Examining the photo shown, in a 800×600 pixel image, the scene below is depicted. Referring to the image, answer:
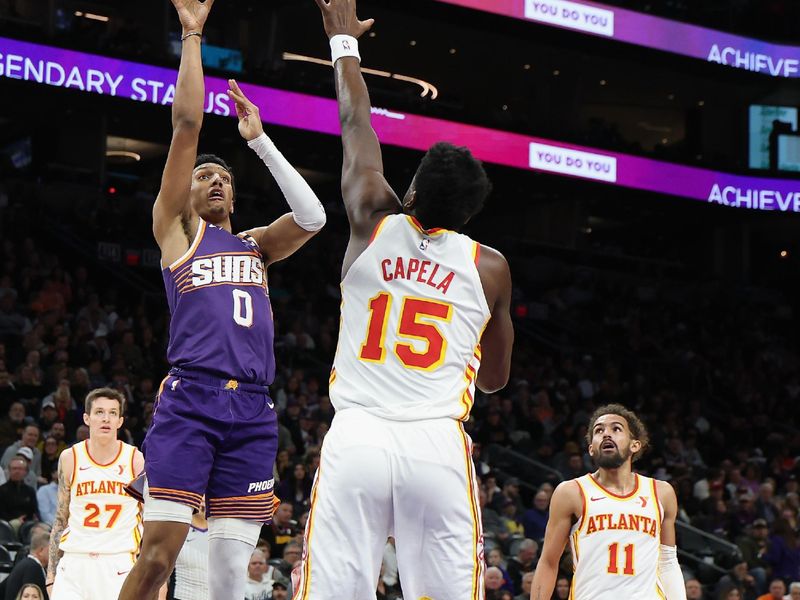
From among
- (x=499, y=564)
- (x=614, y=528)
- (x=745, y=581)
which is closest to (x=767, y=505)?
(x=745, y=581)

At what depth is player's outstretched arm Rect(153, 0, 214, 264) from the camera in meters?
5.36

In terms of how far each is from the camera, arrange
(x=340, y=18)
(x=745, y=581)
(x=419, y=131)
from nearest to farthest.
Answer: (x=340, y=18), (x=745, y=581), (x=419, y=131)

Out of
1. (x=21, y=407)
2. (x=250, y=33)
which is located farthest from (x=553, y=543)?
(x=250, y=33)

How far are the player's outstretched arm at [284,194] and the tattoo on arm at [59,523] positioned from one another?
2.55 meters

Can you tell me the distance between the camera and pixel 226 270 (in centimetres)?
562

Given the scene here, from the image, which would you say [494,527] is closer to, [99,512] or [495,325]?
[99,512]

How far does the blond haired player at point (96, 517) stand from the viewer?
7516 millimetres

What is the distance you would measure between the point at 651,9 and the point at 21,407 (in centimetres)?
1749

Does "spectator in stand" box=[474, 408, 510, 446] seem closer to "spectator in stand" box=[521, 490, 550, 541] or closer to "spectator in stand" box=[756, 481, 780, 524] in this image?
"spectator in stand" box=[521, 490, 550, 541]

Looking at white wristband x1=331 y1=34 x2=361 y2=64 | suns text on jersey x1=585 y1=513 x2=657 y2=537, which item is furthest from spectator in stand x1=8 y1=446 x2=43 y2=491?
white wristband x1=331 y1=34 x2=361 y2=64

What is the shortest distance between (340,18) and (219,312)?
141cm

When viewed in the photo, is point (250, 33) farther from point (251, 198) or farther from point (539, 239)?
point (539, 239)

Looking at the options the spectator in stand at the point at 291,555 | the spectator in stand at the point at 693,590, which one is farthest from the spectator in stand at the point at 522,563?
the spectator in stand at the point at 291,555

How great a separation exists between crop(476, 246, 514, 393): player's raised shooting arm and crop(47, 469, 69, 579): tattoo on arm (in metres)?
3.83
